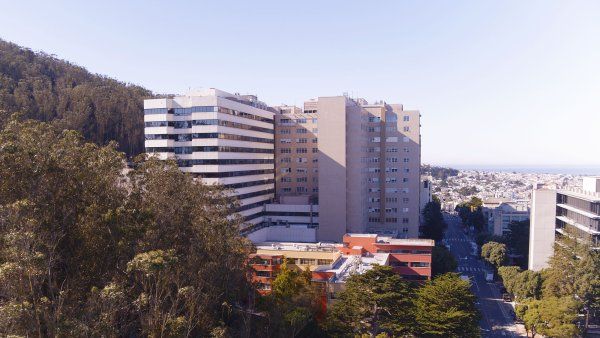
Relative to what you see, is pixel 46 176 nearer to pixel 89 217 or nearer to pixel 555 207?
pixel 89 217

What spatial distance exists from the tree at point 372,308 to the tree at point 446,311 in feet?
2.81

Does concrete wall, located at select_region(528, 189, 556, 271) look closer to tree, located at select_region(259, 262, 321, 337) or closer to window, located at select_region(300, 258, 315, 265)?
window, located at select_region(300, 258, 315, 265)

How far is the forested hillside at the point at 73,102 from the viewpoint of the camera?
4269 cm

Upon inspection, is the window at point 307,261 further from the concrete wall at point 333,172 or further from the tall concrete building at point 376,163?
the tall concrete building at point 376,163

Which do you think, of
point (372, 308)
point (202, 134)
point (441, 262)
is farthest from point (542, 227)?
point (202, 134)

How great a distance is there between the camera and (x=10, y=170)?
1141 centimetres

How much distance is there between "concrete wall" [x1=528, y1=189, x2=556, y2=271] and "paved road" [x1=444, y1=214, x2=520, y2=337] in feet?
15.4

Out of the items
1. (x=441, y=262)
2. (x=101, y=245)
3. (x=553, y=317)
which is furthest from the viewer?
(x=441, y=262)

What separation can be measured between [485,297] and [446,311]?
19920mm

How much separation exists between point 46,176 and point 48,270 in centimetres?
296

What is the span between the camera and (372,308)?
20656mm

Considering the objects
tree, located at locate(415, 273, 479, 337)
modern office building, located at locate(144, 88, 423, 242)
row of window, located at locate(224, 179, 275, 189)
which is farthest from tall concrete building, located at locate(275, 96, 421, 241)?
tree, located at locate(415, 273, 479, 337)

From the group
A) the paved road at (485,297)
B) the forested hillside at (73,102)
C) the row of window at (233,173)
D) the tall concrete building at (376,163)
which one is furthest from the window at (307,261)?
the forested hillside at (73,102)

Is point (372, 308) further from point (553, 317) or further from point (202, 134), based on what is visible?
point (202, 134)
